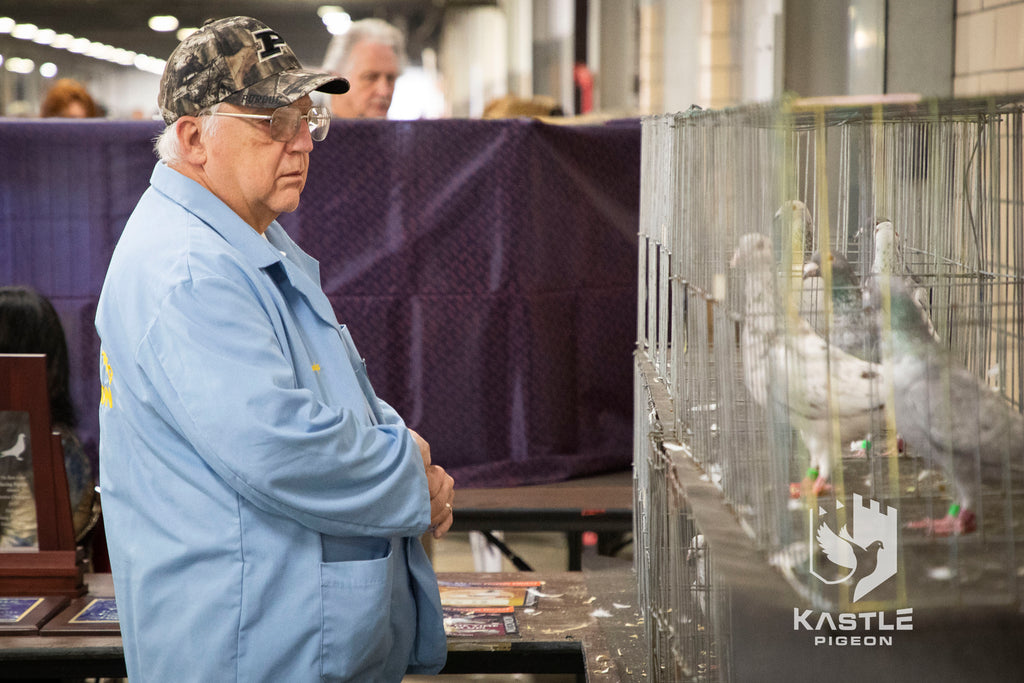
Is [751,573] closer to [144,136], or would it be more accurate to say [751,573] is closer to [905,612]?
[905,612]

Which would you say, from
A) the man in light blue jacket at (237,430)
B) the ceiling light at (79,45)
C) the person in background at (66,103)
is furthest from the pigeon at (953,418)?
the ceiling light at (79,45)

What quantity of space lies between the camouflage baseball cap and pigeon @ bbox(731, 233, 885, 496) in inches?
30.5

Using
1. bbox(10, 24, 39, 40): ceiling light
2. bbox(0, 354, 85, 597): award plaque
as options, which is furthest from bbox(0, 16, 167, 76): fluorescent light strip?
bbox(0, 354, 85, 597): award plaque

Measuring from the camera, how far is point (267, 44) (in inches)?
66.2

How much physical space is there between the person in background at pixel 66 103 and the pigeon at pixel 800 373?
4.87 meters

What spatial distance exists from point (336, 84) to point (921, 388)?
1.08m

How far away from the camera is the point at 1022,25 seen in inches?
104

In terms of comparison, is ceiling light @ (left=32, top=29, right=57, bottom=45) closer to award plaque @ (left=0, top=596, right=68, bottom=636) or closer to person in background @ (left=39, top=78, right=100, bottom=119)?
person in background @ (left=39, top=78, right=100, bottom=119)

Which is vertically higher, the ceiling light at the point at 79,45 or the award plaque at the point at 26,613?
the ceiling light at the point at 79,45

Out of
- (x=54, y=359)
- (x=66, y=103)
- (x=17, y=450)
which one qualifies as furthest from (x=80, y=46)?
(x=17, y=450)

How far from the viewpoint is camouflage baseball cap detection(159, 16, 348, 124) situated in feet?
5.32

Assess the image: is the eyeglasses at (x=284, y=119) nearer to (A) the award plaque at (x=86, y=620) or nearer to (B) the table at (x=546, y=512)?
(A) the award plaque at (x=86, y=620)

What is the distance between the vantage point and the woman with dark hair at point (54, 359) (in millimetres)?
2850

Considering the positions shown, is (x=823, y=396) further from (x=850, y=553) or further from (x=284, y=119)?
(x=284, y=119)
